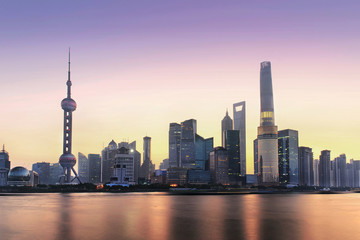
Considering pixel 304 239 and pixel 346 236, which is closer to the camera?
pixel 304 239

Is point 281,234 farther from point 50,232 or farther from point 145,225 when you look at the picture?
point 50,232

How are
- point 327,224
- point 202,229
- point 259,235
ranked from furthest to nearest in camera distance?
point 327,224
point 202,229
point 259,235

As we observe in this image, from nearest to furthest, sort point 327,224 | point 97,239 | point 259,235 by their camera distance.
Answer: point 97,239
point 259,235
point 327,224

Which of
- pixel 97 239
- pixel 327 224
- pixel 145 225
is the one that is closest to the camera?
pixel 97 239

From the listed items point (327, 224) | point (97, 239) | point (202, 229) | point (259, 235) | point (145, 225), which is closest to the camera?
point (97, 239)

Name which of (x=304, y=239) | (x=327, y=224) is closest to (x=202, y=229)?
(x=304, y=239)

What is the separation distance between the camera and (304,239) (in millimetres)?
58125

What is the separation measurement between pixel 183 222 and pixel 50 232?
2807cm

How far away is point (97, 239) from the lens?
57.0m

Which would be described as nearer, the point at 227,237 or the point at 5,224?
the point at 227,237

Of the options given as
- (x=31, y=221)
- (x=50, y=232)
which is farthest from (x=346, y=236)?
(x=31, y=221)

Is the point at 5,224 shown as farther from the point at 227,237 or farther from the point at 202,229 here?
the point at 227,237

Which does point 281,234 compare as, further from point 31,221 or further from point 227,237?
point 31,221

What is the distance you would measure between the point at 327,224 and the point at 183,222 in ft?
99.4
